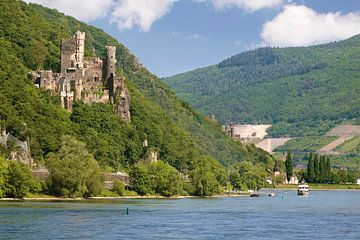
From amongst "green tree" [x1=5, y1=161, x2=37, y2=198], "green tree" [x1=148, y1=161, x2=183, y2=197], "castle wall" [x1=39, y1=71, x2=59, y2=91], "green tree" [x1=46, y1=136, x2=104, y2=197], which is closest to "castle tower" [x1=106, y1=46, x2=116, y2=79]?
"castle wall" [x1=39, y1=71, x2=59, y2=91]

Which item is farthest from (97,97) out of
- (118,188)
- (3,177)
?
(3,177)

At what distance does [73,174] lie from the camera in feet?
437

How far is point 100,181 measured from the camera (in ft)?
463

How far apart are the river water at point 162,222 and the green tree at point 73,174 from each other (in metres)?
7.97

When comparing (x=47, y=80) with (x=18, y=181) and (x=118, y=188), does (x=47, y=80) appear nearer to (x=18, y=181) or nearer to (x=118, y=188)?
(x=118, y=188)

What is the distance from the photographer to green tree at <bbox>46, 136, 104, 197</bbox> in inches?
5261

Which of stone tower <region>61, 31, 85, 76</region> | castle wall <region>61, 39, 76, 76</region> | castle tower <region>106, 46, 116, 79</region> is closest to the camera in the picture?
castle tower <region>106, 46, 116, 79</region>

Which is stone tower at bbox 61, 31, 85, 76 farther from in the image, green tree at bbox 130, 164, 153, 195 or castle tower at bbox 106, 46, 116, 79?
green tree at bbox 130, 164, 153, 195

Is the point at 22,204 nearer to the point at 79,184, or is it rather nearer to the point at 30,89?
the point at 79,184

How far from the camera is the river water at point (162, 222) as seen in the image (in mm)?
85562

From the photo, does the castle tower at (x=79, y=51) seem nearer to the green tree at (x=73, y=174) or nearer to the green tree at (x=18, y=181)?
the green tree at (x=73, y=174)

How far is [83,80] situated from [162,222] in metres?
85.0

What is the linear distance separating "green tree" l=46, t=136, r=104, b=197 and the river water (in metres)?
7.97

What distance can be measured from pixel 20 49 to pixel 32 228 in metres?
113
